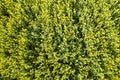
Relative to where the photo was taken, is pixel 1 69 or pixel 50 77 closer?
pixel 50 77

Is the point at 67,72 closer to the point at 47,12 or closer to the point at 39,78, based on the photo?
the point at 39,78

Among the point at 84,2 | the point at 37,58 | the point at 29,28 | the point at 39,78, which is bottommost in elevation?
the point at 39,78

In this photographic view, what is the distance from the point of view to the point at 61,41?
524 cm

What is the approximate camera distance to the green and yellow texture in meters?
5.21

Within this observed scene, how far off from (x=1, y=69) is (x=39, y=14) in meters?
1.59

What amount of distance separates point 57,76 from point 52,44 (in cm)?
69

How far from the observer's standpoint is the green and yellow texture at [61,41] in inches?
205

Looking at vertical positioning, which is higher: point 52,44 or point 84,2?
point 84,2

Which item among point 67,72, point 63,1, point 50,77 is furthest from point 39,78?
point 63,1

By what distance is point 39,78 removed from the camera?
538 centimetres

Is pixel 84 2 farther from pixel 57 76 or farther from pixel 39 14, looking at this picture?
pixel 57 76

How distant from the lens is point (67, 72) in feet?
17.0

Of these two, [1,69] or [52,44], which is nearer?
[52,44]

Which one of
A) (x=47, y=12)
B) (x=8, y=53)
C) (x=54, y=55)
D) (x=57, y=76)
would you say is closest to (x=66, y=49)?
(x=54, y=55)
